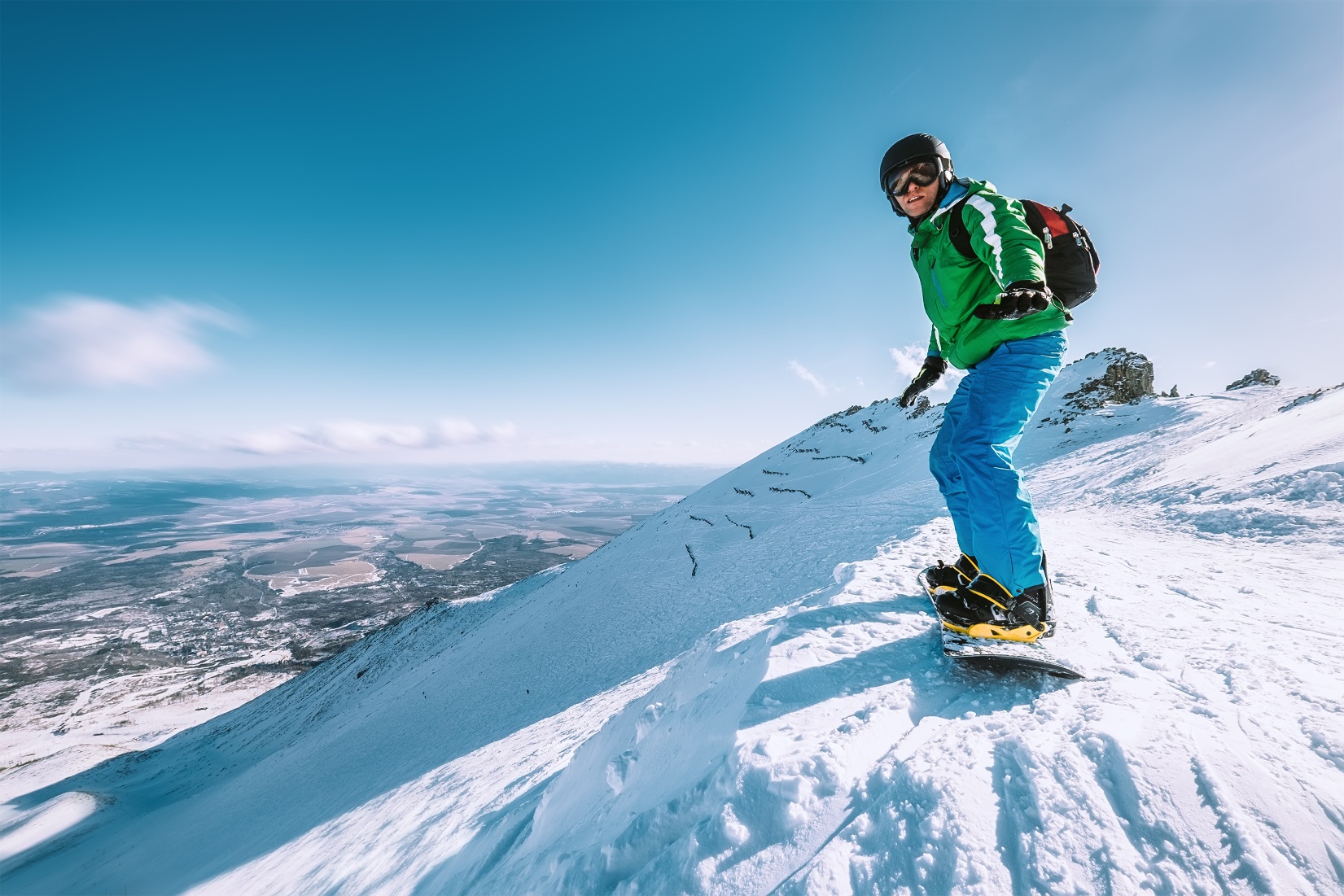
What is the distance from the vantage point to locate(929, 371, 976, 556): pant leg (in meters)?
3.37

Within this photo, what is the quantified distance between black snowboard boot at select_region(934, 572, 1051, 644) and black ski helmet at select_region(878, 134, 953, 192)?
275 centimetres

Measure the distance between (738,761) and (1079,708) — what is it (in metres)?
1.54

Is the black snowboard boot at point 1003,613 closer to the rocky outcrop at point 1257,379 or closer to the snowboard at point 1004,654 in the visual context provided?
the snowboard at point 1004,654

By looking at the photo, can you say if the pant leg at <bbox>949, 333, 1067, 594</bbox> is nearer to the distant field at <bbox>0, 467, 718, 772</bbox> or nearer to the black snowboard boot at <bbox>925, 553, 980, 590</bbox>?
the black snowboard boot at <bbox>925, 553, 980, 590</bbox>

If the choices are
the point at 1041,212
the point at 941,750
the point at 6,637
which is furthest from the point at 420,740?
the point at 6,637

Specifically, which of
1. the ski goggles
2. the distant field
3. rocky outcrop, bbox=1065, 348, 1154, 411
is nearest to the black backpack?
the ski goggles

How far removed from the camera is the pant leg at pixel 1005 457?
2.81m

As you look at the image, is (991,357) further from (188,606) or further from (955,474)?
(188,606)

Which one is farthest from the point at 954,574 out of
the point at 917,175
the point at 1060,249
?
the point at 917,175

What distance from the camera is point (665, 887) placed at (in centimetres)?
170

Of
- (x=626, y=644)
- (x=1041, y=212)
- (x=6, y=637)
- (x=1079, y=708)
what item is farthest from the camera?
(x=6, y=637)

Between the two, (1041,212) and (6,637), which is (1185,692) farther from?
(6,637)

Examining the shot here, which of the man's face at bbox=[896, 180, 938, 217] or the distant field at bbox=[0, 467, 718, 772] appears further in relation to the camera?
the distant field at bbox=[0, 467, 718, 772]

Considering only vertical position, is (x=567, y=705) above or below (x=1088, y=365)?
below
